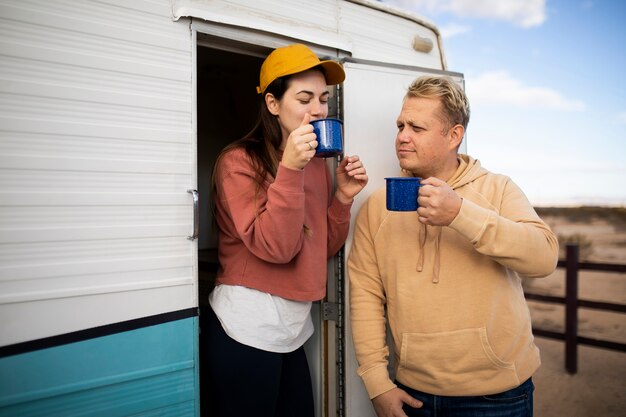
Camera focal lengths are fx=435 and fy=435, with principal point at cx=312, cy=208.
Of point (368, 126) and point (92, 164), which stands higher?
point (368, 126)

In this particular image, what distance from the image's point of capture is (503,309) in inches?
76.3

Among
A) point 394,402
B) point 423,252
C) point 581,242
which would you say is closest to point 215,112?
point 423,252

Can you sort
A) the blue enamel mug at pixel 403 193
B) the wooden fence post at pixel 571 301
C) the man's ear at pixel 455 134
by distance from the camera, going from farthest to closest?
the wooden fence post at pixel 571 301, the man's ear at pixel 455 134, the blue enamel mug at pixel 403 193

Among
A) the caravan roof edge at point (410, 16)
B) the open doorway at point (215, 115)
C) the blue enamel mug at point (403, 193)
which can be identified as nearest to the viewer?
the blue enamel mug at point (403, 193)

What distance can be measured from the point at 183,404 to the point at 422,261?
1.32m

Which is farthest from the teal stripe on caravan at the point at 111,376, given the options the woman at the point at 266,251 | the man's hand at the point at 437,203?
the man's hand at the point at 437,203

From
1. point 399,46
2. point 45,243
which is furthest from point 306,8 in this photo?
point 45,243

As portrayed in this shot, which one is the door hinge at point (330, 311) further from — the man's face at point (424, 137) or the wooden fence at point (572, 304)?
the wooden fence at point (572, 304)

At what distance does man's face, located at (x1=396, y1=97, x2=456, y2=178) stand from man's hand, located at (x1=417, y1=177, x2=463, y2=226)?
323 millimetres

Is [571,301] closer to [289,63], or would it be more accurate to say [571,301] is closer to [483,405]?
[483,405]

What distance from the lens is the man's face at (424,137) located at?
81.0 inches

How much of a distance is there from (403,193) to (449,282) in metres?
0.50

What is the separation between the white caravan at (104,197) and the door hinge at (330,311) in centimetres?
80

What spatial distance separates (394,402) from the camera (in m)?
2.00
